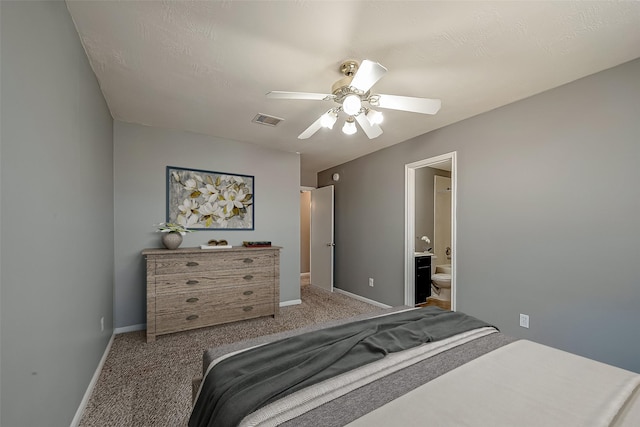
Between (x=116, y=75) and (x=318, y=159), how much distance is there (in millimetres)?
2946

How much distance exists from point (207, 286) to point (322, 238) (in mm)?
2434

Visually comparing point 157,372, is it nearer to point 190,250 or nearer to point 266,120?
point 190,250

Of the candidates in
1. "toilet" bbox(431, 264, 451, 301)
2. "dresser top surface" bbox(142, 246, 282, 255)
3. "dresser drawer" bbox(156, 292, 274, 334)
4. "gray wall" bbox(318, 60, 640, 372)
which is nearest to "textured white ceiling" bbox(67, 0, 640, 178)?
"gray wall" bbox(318, 60, 640, 372)

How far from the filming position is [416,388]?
1050mm

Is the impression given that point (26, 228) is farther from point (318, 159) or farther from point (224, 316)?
point (318, 159)

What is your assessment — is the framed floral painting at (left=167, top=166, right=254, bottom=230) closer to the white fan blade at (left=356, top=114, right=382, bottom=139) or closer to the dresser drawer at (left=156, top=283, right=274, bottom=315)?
the dresser drawer at (left=156, top=283, right=274, bottom=315)

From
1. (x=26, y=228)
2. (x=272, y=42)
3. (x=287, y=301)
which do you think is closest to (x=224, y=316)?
(x=287, y=301)

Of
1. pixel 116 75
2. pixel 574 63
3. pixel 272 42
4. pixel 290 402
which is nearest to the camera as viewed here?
pixel 290 402

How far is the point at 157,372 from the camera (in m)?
2.11

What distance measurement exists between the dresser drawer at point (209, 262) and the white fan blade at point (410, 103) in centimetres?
227

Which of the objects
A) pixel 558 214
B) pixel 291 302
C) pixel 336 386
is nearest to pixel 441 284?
pixel 558 214

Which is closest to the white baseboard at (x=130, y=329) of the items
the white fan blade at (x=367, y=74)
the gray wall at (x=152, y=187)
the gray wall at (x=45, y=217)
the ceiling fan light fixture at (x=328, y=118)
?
the gray wall at (x=152, y=187)

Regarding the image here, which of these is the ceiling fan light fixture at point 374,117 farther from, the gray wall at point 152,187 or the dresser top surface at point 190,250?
the gray wall at point 152,187

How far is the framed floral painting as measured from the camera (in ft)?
10.5
